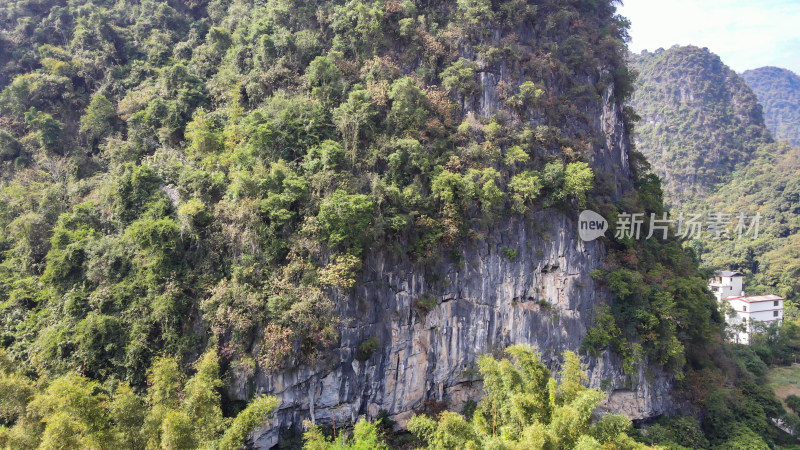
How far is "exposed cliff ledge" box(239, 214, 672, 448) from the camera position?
10.8 meters

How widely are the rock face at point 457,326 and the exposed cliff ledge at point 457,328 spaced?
3 centimetres

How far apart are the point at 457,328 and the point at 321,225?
16.7 ft

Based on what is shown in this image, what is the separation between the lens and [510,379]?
30.3 feet

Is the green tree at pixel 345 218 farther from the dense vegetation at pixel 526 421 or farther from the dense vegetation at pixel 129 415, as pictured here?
the dense vegetation at pixel 526 421

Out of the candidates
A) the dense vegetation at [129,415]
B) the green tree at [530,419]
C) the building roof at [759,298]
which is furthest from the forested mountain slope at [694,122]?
the dense vegetation at [129,415]

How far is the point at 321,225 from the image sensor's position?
1048cm

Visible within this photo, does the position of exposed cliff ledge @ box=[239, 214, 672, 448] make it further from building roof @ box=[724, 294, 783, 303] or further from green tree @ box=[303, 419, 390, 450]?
building roof @ box=[724, 294, 783, 303]

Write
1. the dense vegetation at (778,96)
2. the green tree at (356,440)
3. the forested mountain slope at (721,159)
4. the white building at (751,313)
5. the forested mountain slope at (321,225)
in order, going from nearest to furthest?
the green tree at (356,440) < the forested mountain slope at (321,225) < the white building at (751,313) < the forested mountain slope at (721,159) < the dense vegetation at (778,96)

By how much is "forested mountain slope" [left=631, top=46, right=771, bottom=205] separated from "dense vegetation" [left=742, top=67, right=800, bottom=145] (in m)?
40.1

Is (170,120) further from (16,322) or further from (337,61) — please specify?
(16,322)

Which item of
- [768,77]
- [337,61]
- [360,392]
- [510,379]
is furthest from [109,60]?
[768,77]

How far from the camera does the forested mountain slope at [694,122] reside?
Result: 3684cm

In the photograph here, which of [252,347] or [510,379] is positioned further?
[252,347]

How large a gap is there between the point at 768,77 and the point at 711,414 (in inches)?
3896
